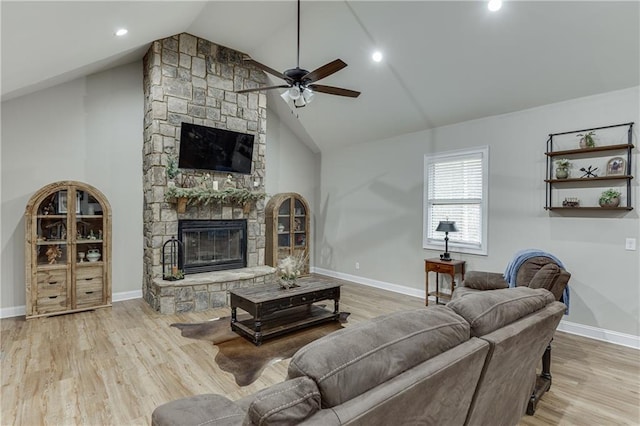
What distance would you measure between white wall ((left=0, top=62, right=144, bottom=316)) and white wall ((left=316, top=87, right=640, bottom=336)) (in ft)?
12.3

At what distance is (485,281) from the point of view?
3805 mm

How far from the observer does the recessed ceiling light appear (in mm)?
3445

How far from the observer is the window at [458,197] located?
4.92m

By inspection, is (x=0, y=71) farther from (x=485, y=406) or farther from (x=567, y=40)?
(x=567, y=40)

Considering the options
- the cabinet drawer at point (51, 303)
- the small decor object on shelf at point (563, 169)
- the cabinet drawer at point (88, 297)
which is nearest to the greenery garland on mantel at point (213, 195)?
the cabinet drawer at point (88, 297)

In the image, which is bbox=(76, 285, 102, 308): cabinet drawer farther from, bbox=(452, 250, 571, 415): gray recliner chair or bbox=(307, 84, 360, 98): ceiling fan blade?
bbox=(452, 250, 571, 415): gray recliner chair

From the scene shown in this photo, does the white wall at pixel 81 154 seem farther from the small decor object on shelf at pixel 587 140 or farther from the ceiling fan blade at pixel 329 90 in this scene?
the small decor object on shelf at pixel 587 140

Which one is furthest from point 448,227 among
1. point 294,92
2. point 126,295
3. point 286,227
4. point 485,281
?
point 126,295

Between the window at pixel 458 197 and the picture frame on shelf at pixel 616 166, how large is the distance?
4.48 feet

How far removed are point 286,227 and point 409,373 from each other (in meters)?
5.83

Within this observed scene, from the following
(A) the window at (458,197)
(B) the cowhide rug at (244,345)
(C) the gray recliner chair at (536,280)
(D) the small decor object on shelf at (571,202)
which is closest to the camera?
(C) the gray recliner chair at (536,280)

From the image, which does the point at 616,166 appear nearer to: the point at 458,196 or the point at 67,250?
the point at 458,196

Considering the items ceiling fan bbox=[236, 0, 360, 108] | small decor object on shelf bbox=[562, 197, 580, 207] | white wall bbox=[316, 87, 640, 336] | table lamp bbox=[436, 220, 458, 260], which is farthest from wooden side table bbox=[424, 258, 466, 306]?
ceiling fan bbox=[236, 0, 360, 108]

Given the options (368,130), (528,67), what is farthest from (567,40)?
(368,130)
